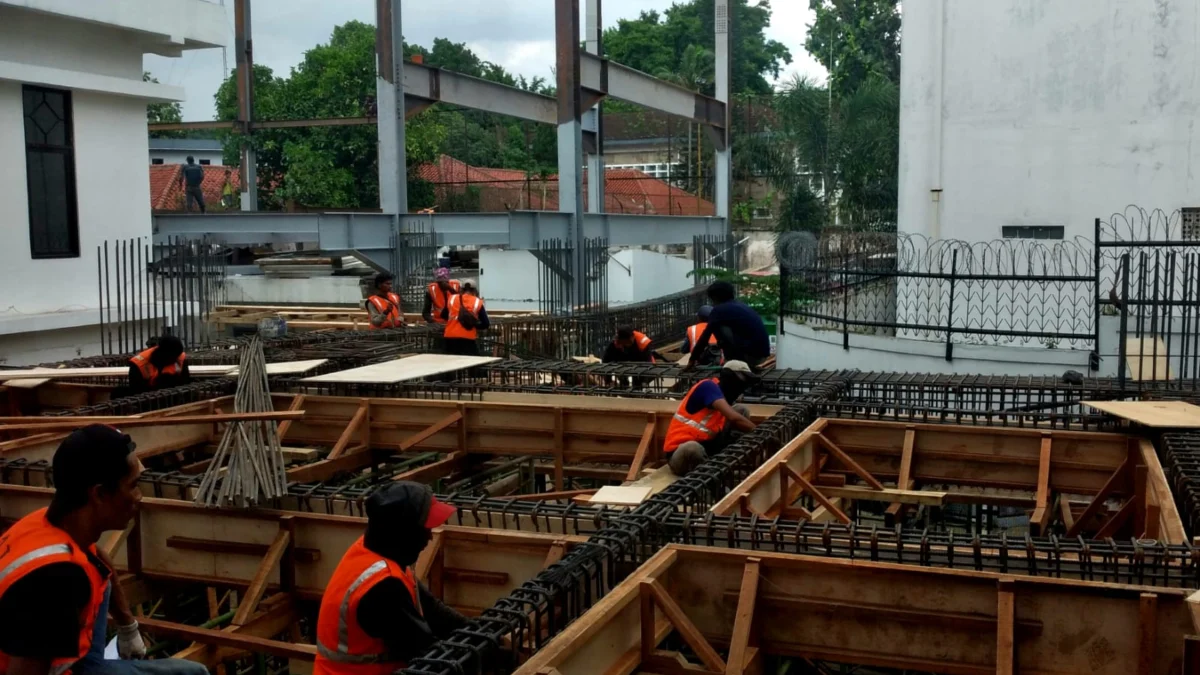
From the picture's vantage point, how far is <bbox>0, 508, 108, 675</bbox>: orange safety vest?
3449 millimetres

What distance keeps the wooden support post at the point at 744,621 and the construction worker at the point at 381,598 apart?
1.36 metres

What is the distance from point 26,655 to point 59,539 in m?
0.37

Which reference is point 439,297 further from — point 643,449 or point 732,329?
point 643,449

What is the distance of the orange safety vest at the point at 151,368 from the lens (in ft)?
33.5

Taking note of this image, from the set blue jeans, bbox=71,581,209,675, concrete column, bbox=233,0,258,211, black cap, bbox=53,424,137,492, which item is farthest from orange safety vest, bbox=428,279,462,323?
concrete column, bbox=233,0,258,211

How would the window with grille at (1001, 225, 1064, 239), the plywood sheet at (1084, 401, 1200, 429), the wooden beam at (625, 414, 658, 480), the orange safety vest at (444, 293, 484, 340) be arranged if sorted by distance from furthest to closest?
the window with grille at (1001, 225, 1064, 239) < the orange safety vest at (444, 293, 484, 340) < the wooden beam at (625, 414, 658, 480) < the plywood sheet at (1084, 401, 1200, 429)

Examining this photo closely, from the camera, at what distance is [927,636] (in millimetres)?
5242

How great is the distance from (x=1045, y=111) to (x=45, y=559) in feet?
56.1

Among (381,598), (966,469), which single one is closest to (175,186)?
(966,469)

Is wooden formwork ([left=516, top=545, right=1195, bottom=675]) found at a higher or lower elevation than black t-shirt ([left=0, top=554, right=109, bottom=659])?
lower

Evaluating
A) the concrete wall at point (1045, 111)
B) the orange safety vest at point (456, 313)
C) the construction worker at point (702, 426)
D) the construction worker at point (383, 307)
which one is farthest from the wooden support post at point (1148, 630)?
the concrete wall at point (1045, 111)

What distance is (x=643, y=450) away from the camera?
928cm

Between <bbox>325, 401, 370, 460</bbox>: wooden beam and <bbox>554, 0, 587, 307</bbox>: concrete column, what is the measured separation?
1221 cm

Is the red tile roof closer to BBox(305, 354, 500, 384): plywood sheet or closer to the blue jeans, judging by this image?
BBox(305, 354, 500, 384): plywood sheet
